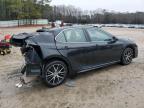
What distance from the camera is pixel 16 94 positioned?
473cm

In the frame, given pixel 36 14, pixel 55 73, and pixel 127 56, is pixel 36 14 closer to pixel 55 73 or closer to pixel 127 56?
pixel 127 56

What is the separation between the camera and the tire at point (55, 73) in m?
4.91

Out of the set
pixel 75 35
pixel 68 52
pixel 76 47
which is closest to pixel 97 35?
pixel 75 35

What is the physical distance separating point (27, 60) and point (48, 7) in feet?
155

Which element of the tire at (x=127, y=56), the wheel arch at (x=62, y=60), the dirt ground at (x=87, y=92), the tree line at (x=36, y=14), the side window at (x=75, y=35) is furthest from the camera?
the tree line at (x=36, y=14)

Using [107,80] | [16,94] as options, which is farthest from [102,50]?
[16,94]

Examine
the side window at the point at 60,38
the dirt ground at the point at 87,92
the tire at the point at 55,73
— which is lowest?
the dirt ground at the point at 87,92

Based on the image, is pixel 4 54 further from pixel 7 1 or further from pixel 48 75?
pixel 7 1

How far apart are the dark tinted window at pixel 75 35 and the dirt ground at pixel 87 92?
41.9 inches

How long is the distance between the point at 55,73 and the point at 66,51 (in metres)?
0.62

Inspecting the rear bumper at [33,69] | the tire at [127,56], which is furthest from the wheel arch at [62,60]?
the tire at [127,56]

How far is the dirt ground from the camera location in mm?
4125

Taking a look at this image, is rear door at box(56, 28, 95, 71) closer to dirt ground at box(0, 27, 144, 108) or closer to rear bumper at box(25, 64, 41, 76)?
dirt ground at box(0, 27, 144, 108)

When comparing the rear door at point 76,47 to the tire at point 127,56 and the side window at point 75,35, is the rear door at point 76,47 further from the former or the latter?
the tire at point 127,56
